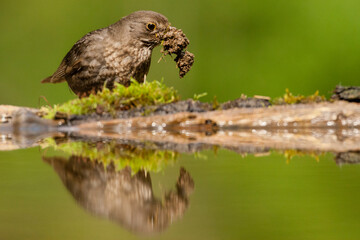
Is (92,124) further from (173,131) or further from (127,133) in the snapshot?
(173,131)

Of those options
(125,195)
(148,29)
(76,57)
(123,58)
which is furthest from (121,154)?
(76,57)

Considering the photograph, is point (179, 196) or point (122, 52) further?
point (122, 52)

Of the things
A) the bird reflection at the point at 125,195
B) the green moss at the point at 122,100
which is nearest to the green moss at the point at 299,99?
the green moss at the point at 122,100

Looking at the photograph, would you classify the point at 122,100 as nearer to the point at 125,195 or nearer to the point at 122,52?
the point at 122,52

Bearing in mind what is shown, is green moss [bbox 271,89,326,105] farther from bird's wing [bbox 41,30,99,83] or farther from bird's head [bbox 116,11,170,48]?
bird's wing [bbox 41,30,99,83]

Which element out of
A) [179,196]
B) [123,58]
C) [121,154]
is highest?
[123,58]

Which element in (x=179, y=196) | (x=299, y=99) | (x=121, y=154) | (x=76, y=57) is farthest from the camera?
(x=76, y=57)

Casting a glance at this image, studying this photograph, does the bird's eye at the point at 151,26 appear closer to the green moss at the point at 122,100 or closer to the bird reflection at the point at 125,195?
the green moss at the point at 122,100

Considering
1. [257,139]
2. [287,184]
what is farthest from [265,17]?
[287,184]

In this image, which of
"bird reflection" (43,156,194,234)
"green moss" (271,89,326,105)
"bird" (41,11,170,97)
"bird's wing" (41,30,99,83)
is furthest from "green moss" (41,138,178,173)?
"bird's wing" (41,30,99,83)
